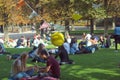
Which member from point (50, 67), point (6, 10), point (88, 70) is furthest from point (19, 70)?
point (6, 10)

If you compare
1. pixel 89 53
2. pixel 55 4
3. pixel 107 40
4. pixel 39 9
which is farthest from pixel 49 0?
pixel 89 53

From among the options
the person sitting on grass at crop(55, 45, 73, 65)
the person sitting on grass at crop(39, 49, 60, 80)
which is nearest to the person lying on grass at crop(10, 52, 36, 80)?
the person sitting on grass at crop(39, 49, 60, 80)

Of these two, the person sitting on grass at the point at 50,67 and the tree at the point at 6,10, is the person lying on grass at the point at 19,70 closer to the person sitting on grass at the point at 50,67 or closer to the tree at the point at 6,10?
the person sitting on grass at the point at 50,67

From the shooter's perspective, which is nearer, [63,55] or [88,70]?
[88,70]

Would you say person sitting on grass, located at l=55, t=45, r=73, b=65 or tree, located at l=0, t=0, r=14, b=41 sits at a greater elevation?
tree, located at l=0, t=0, r=14, b=41

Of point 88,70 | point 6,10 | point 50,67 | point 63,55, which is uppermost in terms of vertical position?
point 6,10

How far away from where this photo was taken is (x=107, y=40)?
29453mm

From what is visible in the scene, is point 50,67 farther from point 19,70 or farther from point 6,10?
point 6,10

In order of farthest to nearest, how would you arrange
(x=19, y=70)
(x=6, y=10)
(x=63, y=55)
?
(x=6, y=10) < (x=63, y=55) < (x=19, y=70)

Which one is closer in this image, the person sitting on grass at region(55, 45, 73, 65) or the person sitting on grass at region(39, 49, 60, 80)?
the person sitting on grass at region(39, 49, 60, 80)

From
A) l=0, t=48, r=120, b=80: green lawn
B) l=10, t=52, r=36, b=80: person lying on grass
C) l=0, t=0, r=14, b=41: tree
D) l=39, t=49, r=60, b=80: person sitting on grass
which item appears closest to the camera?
l=39, t=49, r=60, b=80: person sitting on grass

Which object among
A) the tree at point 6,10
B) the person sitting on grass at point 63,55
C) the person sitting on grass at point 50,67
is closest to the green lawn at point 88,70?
the person sitting on grass at point 63,55

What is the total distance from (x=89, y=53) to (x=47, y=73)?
12.2m

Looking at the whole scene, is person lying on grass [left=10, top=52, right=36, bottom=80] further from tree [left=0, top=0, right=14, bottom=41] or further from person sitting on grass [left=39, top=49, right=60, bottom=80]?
tree [left=0, top=0, right=14, bottom=41]
